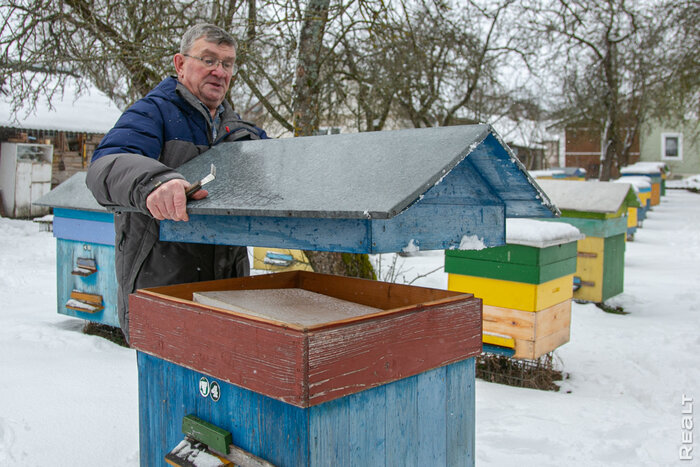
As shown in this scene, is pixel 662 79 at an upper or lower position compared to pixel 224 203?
upper

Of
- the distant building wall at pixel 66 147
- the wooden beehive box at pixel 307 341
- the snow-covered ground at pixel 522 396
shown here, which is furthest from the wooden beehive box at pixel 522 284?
the distant building wall at pixel 66 147

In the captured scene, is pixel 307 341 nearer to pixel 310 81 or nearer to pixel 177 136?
pixel 177 136

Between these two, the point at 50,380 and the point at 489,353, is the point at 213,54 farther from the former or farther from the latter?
the point at 489,353

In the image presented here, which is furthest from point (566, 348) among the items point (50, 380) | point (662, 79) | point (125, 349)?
point (662, 79)

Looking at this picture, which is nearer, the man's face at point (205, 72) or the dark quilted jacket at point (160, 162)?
the dark quilted jacket at point (160, 162)

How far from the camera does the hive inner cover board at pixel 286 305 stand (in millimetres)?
1685

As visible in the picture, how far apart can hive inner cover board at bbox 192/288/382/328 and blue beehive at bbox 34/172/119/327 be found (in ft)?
10.7

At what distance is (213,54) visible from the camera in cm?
205

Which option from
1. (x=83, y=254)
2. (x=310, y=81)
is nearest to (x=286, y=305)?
(x=310, y=81)

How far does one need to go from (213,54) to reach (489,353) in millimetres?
3355

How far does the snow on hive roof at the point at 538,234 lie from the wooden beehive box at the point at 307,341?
233 cm

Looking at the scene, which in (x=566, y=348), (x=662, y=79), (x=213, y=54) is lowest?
(x=566, y=348)

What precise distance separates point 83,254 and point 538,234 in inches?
152

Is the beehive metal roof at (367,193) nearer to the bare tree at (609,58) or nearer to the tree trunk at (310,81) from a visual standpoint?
the tree trunk at (310,81)
